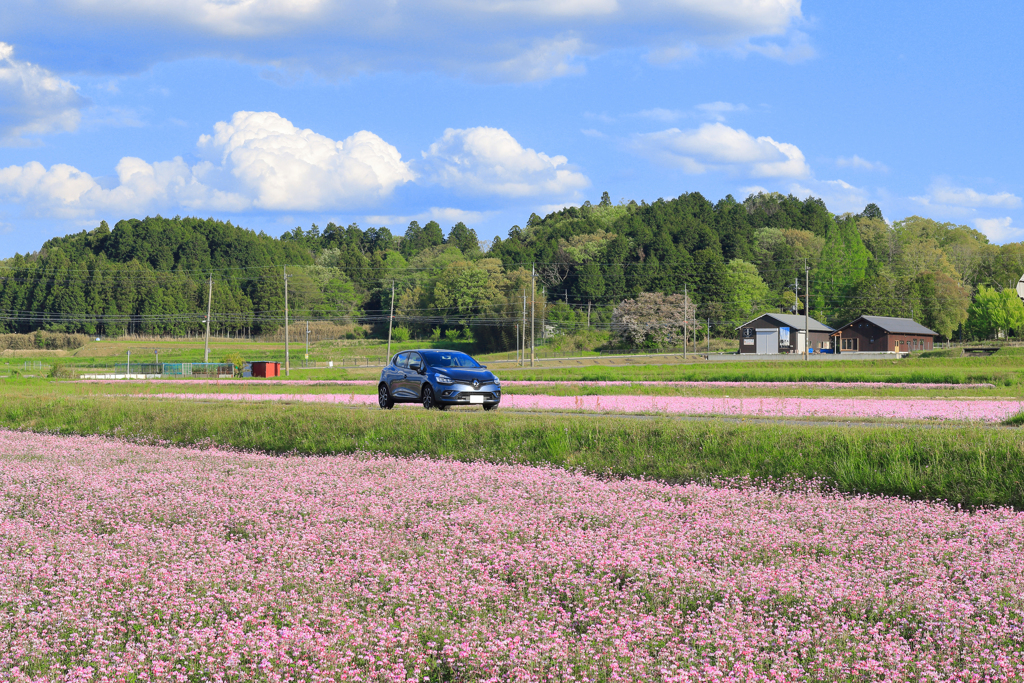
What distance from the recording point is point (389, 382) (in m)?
26.5

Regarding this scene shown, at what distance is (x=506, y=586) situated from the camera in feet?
23.5

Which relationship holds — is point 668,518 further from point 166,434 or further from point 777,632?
point 166,434

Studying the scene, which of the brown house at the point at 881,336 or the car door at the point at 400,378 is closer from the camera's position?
the car door at the point at 400,378

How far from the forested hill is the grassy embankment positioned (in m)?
102

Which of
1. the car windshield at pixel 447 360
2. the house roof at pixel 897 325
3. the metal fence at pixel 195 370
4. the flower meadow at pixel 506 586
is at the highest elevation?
the house roof at pixel 897 325

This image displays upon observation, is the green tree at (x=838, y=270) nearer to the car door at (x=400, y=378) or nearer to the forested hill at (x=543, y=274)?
the forested hill at (x=543, y=274)

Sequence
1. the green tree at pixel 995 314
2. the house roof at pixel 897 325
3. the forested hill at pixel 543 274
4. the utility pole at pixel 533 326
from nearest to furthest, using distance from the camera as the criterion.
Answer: the utility pole at pixel 533 326
the house roof at pixel 897 325
the green tree at pixel 995 314
the forested hill at pixel 543 274

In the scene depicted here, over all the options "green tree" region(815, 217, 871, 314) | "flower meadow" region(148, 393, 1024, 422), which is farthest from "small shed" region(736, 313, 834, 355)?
"flower meadow" region(148, 393, 1024, 422)

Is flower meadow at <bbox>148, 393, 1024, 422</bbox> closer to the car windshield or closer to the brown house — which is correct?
the car windshield

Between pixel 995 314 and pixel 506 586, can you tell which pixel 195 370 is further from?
pixel 995 314

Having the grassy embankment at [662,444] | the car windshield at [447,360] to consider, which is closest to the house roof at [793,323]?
the car windshield at [447,360]

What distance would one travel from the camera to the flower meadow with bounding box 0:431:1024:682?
18.4 ft

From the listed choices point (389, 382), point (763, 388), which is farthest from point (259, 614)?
point (763, 388)

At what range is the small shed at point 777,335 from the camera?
344 ft
